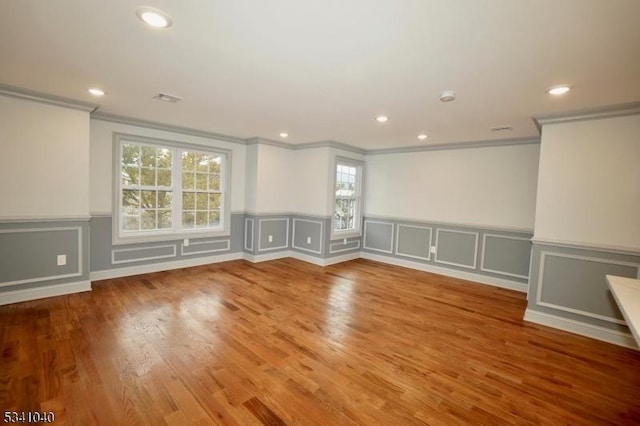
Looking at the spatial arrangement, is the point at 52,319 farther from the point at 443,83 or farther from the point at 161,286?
the point at 443,83

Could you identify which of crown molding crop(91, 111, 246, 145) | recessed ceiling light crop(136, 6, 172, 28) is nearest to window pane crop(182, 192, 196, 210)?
crown molding crop(91, 111, 246, 145)

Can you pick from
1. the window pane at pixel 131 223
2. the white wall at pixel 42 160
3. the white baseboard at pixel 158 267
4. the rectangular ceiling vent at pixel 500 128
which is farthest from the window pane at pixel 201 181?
the rectangular ceiling vent at pixel 500 128

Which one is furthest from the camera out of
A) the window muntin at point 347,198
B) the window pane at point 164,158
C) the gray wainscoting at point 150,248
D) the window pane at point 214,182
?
the window muntin at point 347,198

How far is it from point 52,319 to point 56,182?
1.62 metres

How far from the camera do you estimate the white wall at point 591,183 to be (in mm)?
2936

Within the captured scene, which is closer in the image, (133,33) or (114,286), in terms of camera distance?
(133,33)

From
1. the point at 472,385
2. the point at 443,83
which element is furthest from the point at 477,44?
the point at 472,385

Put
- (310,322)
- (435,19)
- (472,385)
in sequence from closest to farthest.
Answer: (435,19) → (472,385) → (310,322)

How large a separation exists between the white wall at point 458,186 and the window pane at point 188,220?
11.7ft

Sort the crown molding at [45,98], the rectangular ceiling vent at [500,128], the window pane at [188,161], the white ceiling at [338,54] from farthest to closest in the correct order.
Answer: the window pane at [188,161], the rectangular ceiling vent at [500,128], the crown molding at [45,98], the white ceiling at [338,54]

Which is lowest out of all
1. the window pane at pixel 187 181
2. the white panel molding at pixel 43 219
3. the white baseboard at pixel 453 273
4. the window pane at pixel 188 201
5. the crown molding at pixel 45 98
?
the white baseboard at pixel 453 273

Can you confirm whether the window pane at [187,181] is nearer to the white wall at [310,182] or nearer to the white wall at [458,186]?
the white wall at [310,182]

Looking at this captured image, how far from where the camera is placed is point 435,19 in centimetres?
164

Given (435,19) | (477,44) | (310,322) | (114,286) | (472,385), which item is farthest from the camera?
(114,286)
